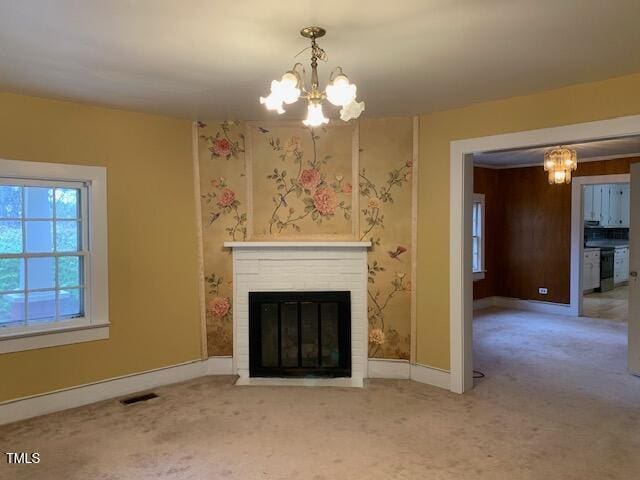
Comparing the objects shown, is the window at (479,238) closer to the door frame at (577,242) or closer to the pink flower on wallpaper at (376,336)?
the door frame at (577,242)

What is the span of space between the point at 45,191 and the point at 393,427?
3.21m

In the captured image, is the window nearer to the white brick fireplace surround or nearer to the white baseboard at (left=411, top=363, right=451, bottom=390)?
the white baseboard at (left=411, top=363, right=451, bottom=390)

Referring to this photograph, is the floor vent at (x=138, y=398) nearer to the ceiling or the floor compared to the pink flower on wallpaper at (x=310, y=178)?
nearer to the floor

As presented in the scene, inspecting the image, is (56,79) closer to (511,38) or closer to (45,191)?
(45,191)

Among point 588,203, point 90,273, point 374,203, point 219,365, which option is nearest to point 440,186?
point 374,203

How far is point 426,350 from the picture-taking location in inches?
167

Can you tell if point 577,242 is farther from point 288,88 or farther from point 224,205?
point 288,88

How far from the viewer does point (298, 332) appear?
14.5 feet

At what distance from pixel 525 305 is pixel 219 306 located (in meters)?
→ 5.57

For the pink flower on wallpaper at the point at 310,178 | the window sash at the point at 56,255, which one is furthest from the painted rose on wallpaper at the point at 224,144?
the window sash at the point at 56,255

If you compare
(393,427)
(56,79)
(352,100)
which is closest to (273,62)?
(352,100)

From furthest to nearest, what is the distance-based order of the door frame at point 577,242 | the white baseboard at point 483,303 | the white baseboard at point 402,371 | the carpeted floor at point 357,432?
the white baseboard at point 483,303 < the door frame at point 577,242 < the white baseboard at point 402,371 < the carpeted floor at point 357,432

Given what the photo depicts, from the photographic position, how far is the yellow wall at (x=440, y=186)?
3.61 m

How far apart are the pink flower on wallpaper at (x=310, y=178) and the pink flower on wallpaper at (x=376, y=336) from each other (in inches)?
58.0
